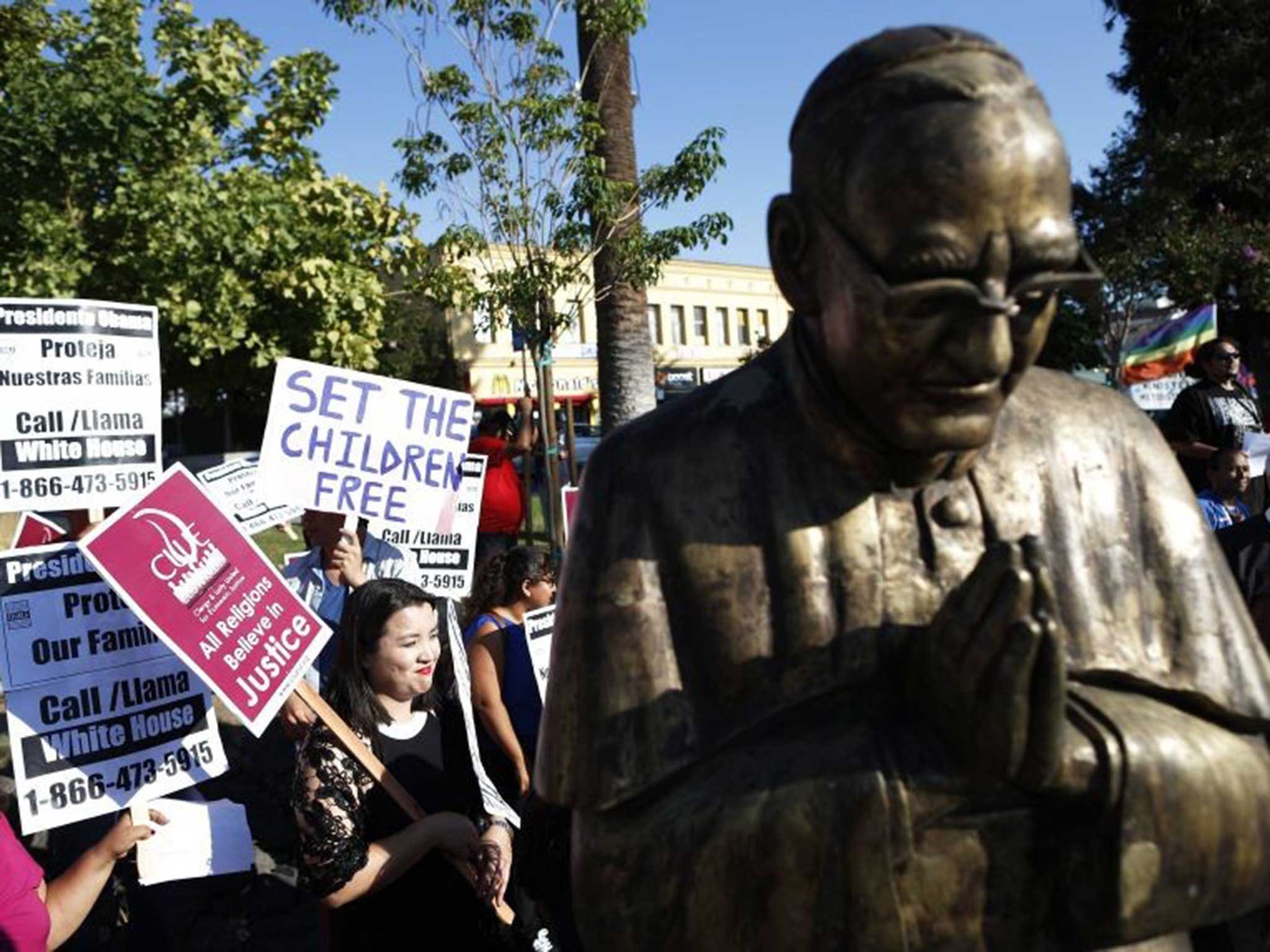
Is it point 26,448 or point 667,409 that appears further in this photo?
point 26,448

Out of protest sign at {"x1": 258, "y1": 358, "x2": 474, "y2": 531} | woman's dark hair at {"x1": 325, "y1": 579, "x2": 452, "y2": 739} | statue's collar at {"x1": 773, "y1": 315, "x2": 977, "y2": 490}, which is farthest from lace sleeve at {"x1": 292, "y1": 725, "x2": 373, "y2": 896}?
statue's collar at {"x1": 773, "y1": 315, "x2": 977, "y2": 490}

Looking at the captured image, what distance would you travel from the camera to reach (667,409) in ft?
5.53

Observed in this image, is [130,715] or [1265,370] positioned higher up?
[1265,370]

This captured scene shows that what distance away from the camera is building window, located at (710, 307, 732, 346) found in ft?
174

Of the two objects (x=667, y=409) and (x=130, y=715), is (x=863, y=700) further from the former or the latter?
(x=130, y=715)

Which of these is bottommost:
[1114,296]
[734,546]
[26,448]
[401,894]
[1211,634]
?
[401,894]

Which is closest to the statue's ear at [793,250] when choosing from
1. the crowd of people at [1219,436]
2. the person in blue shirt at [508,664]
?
the person in blue shirt at [508,664]

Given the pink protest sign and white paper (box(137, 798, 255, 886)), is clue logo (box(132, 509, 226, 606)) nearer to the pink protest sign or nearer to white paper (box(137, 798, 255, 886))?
the pink protest sign

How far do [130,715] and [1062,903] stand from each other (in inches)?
146

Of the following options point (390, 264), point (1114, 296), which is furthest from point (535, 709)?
point (1114, 296)

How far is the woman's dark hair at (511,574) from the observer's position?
17.5 feet

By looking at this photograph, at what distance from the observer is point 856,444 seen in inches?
60.5

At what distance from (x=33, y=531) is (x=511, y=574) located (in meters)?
2.49

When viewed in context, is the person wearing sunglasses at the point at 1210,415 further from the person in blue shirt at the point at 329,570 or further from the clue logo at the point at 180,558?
the clue logo at the point at 180,558
